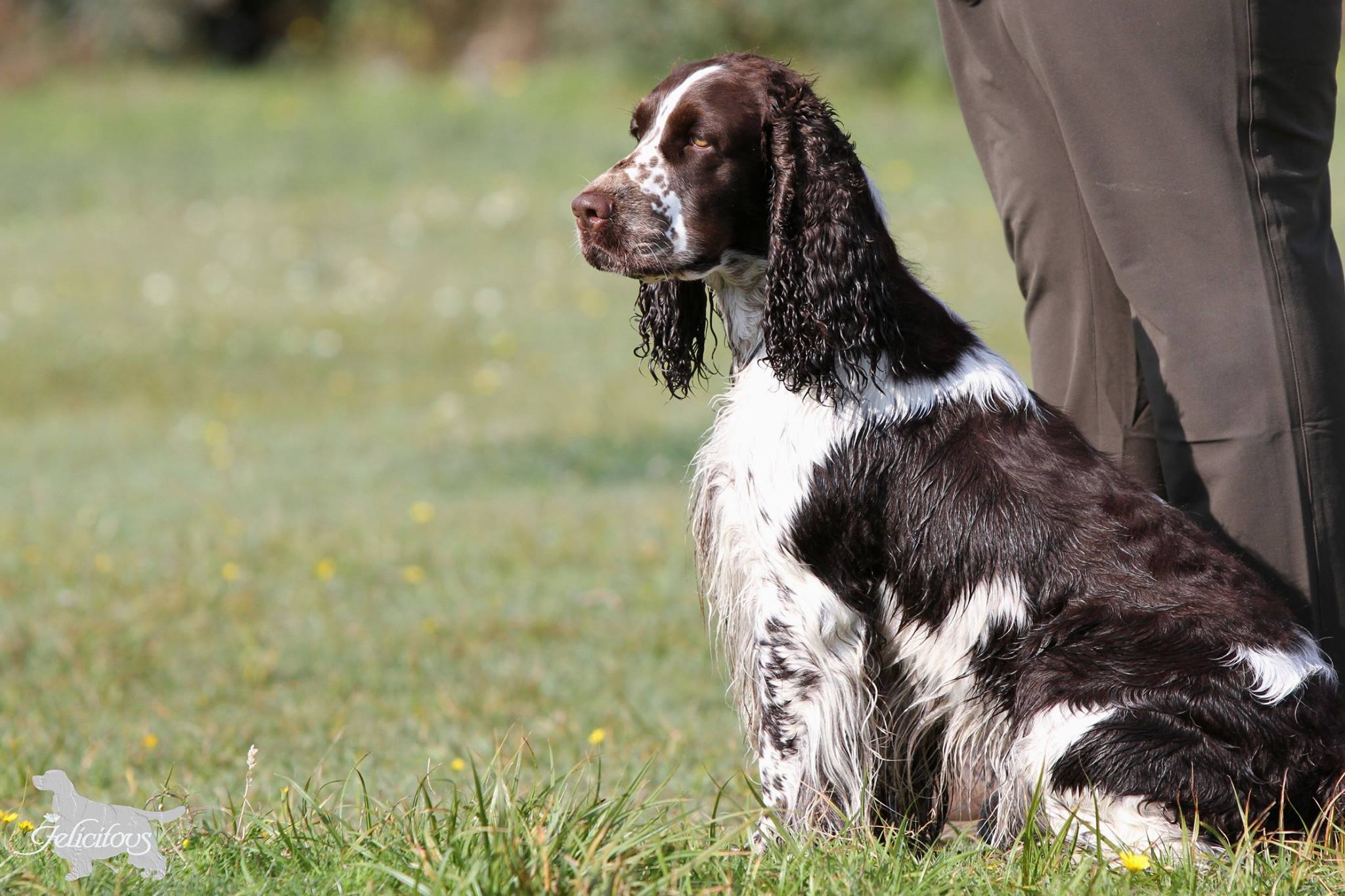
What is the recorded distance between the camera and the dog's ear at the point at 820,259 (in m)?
3.02

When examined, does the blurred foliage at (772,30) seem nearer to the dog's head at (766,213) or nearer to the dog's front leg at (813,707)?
the dog's head at (766,213)

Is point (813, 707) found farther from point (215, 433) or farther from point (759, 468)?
point (215, 433)

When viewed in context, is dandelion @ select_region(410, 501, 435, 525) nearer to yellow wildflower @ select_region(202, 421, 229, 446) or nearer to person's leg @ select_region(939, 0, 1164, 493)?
yellow wildflower @ select_region(202, 421, 229, 446)

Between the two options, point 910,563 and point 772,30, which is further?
point 772,30

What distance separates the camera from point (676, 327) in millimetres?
3523

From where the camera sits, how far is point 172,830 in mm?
2820

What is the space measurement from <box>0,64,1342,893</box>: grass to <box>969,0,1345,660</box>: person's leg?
757 mm

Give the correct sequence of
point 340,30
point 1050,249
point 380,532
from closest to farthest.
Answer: point 1050,249 → point 380,532 → point 340,30

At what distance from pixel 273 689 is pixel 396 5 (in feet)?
77.7

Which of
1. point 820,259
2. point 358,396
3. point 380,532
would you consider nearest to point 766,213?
point 820,259

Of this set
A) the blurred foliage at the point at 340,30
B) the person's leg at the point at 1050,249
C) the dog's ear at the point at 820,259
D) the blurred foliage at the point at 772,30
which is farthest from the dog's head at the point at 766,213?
the blurred foliage at the point at 340,30

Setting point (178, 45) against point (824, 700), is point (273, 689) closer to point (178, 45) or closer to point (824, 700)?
point (824, 700)

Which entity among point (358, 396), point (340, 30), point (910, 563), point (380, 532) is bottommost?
point (380, 532)

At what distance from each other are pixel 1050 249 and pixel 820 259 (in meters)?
0.72
